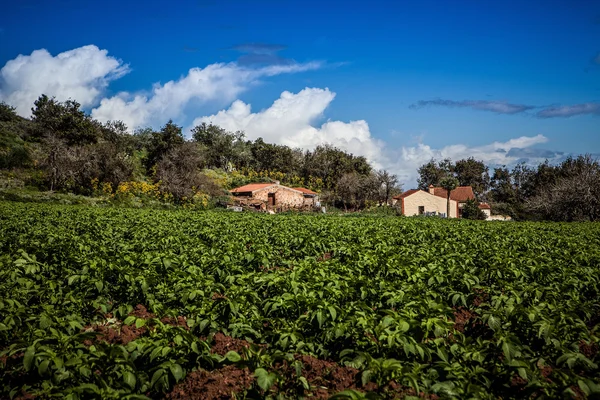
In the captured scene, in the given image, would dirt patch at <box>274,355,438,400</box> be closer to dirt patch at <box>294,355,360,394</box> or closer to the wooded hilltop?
dirt patch at <box>294,355,360,394</box>

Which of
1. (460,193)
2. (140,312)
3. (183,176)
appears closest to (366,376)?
(140,312)

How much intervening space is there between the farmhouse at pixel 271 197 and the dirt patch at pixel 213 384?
1873 inches

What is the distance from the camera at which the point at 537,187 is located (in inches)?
3145

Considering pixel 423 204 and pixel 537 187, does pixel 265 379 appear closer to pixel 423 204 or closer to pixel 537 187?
pixel 423 204

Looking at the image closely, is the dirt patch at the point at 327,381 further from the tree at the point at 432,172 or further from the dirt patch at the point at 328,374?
the tree at the point at 432,172

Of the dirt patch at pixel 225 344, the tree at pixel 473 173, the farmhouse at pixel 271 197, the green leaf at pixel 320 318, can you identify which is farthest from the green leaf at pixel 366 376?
the tree at pixel 473 173

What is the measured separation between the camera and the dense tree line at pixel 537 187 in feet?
144

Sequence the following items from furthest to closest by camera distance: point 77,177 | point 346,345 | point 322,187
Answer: point 322,187 → point 77,177 → point 346,345

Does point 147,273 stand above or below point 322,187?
below

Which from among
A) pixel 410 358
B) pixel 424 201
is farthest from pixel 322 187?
pixel 410 358

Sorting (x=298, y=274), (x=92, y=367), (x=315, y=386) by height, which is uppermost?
(x=298, y=274)

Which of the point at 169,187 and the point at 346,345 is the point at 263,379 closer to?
the point at 346,345

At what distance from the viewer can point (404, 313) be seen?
478cm

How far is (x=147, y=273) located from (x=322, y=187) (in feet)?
225
